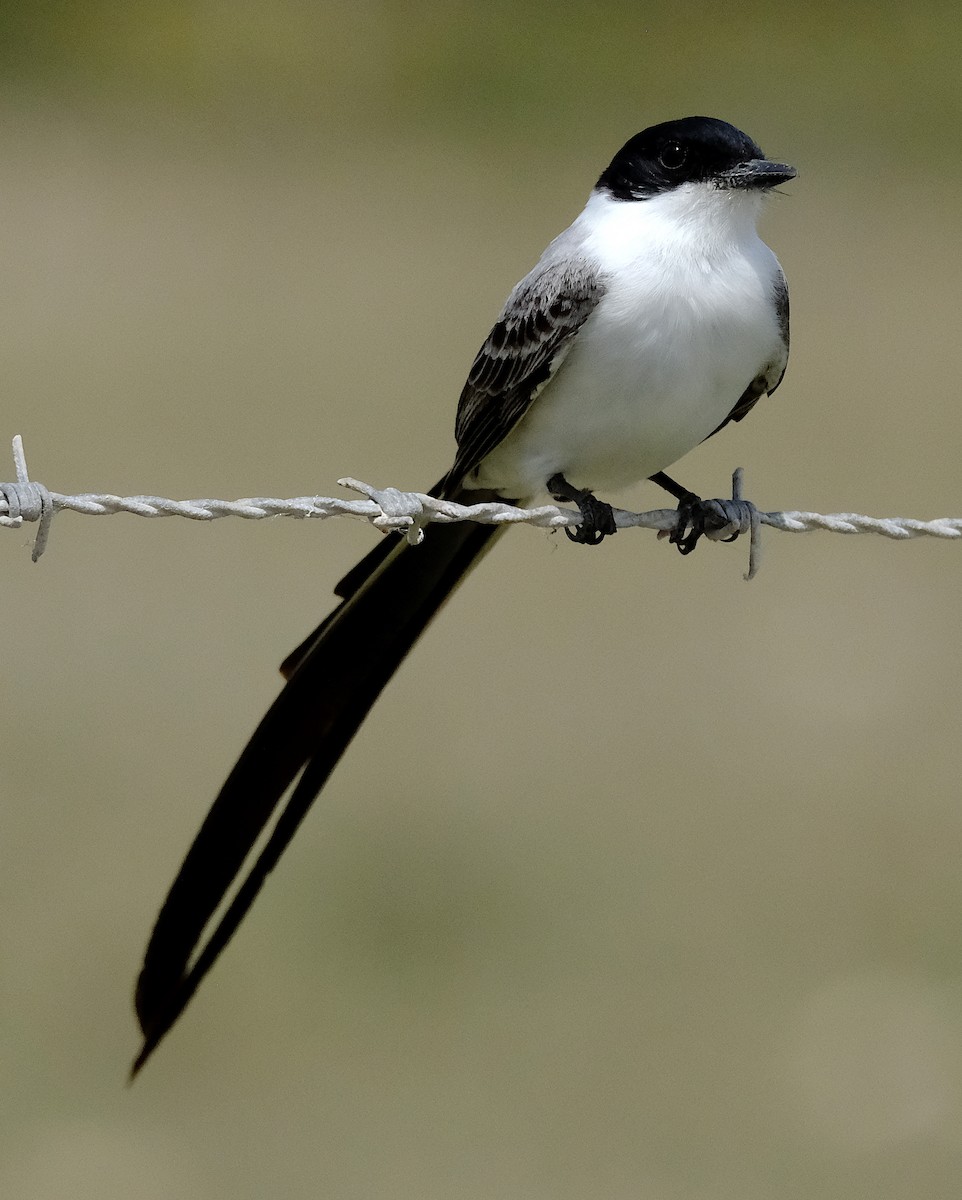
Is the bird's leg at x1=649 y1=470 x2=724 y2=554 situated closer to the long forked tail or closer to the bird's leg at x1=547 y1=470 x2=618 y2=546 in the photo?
the bird's leg at x1=547 y1=470 x2=618 y2=546

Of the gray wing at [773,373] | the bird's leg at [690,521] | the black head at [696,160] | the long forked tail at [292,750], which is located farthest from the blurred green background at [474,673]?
the black head at [696,160]

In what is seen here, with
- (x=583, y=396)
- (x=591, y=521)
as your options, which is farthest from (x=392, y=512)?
(x=583, y=396)

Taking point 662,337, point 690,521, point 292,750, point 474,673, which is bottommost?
point 474,673

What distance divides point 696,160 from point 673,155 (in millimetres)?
60

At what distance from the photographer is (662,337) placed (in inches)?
149

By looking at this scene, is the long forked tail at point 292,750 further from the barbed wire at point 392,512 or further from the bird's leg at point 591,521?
the barbed wire at point 392,512

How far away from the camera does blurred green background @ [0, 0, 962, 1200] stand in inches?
208

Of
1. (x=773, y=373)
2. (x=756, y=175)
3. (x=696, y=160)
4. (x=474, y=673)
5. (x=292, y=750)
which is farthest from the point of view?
(x=474, y=673)

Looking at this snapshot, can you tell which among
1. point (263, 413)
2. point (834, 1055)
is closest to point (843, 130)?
point (263, 413)

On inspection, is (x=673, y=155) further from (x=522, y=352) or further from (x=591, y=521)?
(x=591, y=521)

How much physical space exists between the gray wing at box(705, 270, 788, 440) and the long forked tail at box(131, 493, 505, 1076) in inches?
31.2

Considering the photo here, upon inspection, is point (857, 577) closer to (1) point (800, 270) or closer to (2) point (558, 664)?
(2) point (558, 664)

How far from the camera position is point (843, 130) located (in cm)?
1246

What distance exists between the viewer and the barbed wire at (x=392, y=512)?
2.75 metres
